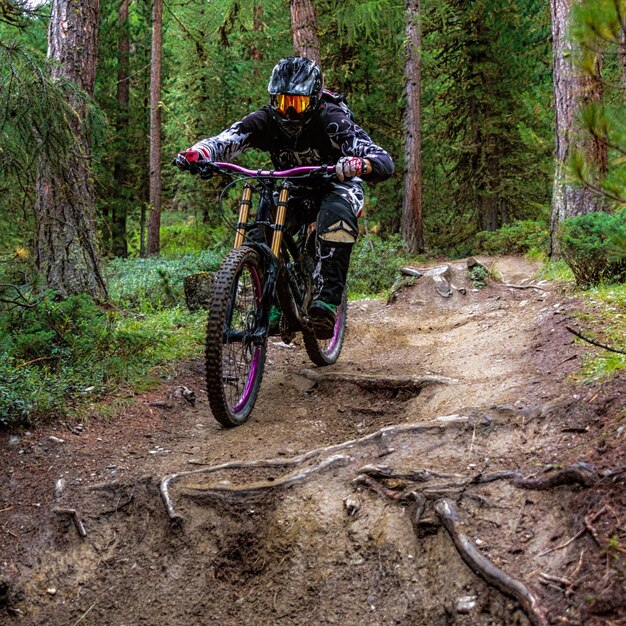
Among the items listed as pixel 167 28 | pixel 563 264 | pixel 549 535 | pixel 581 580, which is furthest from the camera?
pixel 167 28

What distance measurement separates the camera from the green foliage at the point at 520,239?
11.8m

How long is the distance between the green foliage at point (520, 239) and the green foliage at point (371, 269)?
6.45ft

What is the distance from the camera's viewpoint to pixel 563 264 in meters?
9.02

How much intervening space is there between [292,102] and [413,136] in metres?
10.1

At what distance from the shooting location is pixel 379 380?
5355 mm

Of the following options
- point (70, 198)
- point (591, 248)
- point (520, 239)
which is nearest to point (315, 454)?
point (591, 248)

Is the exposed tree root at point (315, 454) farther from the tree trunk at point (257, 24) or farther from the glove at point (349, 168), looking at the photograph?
the tree trunk at point (257, 24)

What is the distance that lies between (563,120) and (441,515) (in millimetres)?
7965

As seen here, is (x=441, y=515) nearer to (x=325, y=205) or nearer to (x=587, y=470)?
(x=587, y=470)

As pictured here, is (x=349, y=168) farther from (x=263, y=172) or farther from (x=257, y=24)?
(x=257, y=24)

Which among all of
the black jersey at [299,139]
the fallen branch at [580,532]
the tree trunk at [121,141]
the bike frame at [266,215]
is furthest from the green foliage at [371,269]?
the tree trunk at [121,141]

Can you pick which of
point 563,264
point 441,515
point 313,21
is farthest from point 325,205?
point 313,21

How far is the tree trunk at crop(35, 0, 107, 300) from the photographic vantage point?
6828 mm

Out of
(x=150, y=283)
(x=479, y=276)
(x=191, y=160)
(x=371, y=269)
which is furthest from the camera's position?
(x=371, y=269)
